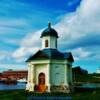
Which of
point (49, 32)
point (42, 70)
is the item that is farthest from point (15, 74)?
point (42, 70)

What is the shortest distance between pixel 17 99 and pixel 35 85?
45.0 ft

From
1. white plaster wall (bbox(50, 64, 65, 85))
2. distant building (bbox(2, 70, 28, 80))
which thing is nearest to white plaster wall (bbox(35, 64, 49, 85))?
white plaster wall (bbox(50, 64, 65, 85))

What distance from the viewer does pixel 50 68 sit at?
43500 millimetres

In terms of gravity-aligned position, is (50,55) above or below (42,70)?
above

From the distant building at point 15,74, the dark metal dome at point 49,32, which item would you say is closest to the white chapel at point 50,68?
the dark metal dome at point 49,32

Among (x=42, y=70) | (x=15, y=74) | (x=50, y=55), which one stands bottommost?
(x=42, y=70)

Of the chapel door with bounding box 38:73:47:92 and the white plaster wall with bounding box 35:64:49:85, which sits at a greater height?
the white plaster wall with bounding box 35:64:49:85

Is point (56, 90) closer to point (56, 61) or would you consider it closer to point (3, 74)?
point (56, 61)

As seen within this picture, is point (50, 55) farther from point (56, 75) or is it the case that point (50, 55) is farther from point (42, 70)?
point (56, 75)

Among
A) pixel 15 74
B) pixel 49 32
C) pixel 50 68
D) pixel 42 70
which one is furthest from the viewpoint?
pixel 15 74

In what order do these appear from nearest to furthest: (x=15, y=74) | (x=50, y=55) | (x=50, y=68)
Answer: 1. (x=50, y=68)
2. (x=50, y=55)
3. (x=15, y=74)

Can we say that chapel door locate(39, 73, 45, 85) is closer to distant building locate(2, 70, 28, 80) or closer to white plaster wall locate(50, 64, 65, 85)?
white plaster wall locate(50, 64, 65, 85)

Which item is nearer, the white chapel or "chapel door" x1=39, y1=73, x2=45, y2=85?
the white chapel

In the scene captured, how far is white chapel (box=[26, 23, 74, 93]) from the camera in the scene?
43.4 m
